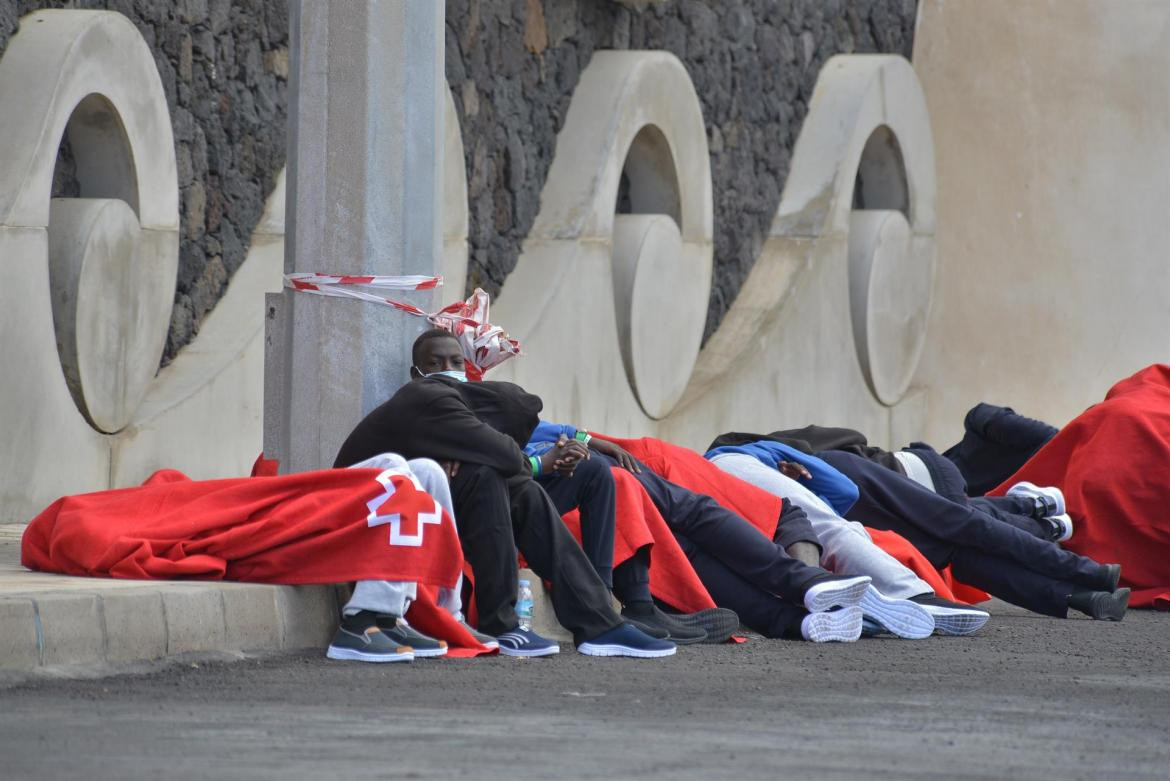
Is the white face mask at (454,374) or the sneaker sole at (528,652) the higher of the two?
the white face mask at (454,374)

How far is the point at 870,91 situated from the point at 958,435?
317cm

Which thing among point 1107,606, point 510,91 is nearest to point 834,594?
point 1107,606

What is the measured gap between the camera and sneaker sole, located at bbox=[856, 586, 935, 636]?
6.89 meters

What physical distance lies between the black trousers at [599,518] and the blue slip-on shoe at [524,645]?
1.49ft

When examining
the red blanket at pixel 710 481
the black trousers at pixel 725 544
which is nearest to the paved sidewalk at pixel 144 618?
the black trousers at pixel 725 544

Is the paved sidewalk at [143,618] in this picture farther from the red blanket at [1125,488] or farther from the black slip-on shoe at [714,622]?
the red blanket at [1125,488]

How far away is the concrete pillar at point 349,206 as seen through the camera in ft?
21.7

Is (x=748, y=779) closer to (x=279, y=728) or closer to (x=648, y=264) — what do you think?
(x=279, y=728)

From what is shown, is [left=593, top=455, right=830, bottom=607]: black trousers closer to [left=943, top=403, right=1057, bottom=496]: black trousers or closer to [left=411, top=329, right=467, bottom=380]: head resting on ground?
[left=411, top=329, right=467, bottom=380]: head resting on ground

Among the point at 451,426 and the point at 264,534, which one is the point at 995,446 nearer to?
the point at 451,426

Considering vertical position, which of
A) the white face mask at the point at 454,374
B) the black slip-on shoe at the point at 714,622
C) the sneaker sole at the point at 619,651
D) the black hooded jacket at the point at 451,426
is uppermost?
the white face mask at the point at 454,374

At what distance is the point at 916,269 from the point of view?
51.3 ft

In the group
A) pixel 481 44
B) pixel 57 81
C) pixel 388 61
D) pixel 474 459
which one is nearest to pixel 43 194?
pixel 57 81

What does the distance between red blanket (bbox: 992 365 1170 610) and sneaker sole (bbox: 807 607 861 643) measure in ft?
6.54
